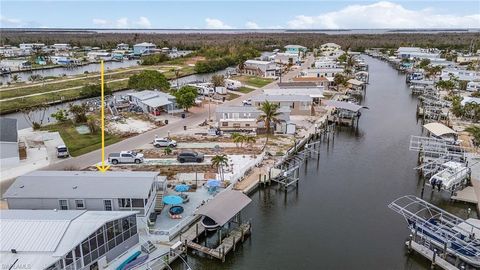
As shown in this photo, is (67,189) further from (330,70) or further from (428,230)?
(330,70)

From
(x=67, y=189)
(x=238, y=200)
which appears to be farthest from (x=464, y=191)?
(x=67, y=189)

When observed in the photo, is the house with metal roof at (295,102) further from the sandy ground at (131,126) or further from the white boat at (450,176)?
the white boat at (450,176)

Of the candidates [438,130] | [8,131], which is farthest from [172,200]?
[438,130]

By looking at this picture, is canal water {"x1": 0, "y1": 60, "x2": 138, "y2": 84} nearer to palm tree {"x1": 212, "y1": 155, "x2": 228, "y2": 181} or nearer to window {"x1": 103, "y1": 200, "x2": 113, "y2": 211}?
palm tree {"x1": 212, "y1": 155, "x2": 228, "y2": 181}

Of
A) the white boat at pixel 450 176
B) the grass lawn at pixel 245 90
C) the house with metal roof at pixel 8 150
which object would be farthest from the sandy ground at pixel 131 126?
the white boat at pixel 450 176

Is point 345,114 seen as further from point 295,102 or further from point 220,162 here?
point 220,162
